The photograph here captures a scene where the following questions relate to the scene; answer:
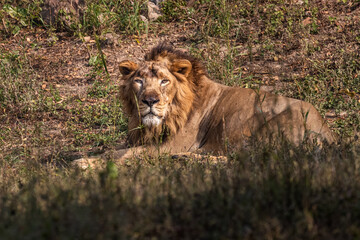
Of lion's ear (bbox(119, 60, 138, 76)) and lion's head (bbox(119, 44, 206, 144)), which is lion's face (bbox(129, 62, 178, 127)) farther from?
lion's ear (bbox(119, 60, 138, 76))

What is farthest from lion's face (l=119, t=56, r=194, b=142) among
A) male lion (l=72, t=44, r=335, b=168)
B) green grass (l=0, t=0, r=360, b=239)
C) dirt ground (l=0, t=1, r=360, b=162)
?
dirt ground (l=0, t=1, r=360, b=162)

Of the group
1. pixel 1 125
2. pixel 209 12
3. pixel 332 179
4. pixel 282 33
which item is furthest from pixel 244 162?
pixel 209 12

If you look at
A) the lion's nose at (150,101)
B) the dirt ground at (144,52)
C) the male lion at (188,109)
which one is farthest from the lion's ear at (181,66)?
the dirt ground at (144,52)

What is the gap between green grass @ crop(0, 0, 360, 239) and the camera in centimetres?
269

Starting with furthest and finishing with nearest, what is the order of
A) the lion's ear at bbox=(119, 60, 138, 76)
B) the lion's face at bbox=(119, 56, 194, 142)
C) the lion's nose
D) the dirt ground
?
1. the dirt ground
2. the lion's ear at bbox=(119, 60, 138, 76)
3. the lion's face at bbox=(119, 56, 194, 142)
4. the lion's nose

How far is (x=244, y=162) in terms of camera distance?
3529 mm

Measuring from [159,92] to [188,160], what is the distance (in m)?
Answer: 0.94

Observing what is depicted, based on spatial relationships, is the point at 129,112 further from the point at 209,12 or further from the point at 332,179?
the point at 209,12

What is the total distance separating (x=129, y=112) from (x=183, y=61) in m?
0.95

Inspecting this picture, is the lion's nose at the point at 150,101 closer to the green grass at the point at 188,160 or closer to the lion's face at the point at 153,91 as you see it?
the lion's face at the point at 153,91

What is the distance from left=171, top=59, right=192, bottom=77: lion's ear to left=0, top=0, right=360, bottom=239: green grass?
3.40ft

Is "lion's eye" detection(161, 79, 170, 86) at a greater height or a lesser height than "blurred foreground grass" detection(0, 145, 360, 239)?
greater

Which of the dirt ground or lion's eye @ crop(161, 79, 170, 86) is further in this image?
the dirt ground

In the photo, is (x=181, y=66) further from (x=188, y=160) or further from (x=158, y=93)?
(x=188, y=160)
